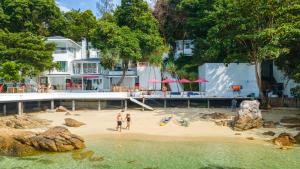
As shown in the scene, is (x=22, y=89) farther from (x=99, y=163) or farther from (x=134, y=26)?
(x=99, y=163)

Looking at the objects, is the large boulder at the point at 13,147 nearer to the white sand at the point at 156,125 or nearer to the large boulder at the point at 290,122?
the white sand at the point at 156,125

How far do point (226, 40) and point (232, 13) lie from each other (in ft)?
9.92

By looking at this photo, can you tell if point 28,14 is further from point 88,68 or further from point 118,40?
point 118,40

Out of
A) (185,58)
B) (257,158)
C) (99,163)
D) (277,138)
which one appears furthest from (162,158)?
(185,58)

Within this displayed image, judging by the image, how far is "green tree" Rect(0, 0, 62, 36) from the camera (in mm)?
52750

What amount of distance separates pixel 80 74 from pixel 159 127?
27483 mm

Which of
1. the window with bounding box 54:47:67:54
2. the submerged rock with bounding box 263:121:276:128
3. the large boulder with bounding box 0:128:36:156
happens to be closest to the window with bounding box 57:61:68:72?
the window with bounding box 54:47:67:54

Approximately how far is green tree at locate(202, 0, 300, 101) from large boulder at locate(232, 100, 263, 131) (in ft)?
18.3

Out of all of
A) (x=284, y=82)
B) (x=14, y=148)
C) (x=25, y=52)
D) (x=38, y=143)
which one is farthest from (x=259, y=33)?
(x=25, y=52)

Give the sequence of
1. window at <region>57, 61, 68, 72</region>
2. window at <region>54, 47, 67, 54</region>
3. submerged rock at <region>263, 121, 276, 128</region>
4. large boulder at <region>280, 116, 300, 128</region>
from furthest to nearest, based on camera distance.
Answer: window at <region>54, 47, 67, 54</region>, window at <region>57, 61, 68, 72</region>, large boulder at <region>280, 116, 300, 128</region>, submerged rock at <region>263, 121, 276, 128</region>

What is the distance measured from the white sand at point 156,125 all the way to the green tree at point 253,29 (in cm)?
661

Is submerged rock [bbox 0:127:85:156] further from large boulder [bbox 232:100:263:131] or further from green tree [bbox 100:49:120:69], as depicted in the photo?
green tree [bbox 100:49:120:69]

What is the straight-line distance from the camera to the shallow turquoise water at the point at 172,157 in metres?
18.7

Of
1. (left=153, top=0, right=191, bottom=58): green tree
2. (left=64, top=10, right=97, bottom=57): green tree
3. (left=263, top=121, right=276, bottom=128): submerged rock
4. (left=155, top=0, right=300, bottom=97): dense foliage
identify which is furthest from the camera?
(left=64, top=10, right=97, bottom=57): green tree
